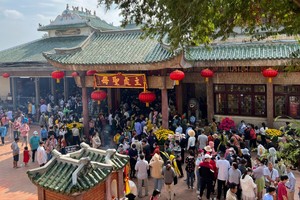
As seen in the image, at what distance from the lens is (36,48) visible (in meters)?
25.6

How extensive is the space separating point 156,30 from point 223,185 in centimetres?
497

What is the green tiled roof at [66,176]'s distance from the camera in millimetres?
5809

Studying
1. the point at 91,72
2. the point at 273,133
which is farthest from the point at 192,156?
the point at 91,72

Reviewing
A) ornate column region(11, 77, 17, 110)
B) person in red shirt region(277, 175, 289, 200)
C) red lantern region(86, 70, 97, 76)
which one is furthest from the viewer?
ornate column region(11, 77, 17, 110)

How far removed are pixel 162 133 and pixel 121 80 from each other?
344 cm

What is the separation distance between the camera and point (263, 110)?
53.4ft

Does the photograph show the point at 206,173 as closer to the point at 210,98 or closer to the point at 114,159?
the point at 114,159

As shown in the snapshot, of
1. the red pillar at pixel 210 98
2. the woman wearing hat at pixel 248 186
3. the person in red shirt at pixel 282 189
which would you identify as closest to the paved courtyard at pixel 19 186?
the woman wearing hat at pixel 248 186

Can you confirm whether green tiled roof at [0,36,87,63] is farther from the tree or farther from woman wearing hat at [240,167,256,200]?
woman wearing hat at [240,167,256,200]

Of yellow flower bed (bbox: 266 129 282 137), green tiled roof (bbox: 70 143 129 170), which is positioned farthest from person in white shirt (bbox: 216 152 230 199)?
yellow flower bed (bbox: 266 129 282 137)

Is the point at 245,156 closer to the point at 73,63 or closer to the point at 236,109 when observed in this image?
the point at 236,109

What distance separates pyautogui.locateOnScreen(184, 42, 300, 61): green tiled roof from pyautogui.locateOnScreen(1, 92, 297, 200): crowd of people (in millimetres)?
3069

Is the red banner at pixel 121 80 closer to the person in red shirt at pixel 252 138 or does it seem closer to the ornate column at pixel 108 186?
the person in red shirt at pixel 252 138

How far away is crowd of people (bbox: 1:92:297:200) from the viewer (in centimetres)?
857
